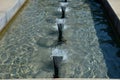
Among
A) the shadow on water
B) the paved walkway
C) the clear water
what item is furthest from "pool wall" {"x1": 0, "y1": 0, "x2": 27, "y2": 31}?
the paved walkway

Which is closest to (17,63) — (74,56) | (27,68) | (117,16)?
(27,68)

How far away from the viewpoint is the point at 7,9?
964 centimetres

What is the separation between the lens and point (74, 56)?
7.35 m

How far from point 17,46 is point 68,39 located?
1.87m

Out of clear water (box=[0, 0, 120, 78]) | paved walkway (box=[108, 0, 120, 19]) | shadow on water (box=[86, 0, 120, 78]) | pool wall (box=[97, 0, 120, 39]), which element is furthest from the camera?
paved walkway (box=[108, 0, 120, 19])

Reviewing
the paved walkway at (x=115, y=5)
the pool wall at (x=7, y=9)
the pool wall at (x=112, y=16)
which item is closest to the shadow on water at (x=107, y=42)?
the pool wall at (x=112, y=16)

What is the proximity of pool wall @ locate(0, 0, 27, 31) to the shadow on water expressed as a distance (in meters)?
3.63

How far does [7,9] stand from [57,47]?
3.16m

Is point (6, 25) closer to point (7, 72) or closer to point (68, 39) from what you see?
point (68, 39)

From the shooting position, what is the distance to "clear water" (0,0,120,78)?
6.60 m

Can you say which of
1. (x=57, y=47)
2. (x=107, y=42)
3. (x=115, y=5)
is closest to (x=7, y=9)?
(x=57, y=47)

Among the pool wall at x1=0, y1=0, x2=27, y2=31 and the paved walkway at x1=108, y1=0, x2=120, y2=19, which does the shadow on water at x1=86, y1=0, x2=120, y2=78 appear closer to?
the paved walkway at x1=108, y1=0, x2=120, y2=19

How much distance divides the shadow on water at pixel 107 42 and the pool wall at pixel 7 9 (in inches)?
143

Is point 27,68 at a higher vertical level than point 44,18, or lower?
higher
